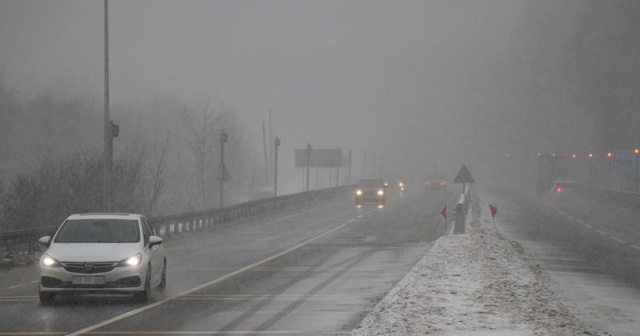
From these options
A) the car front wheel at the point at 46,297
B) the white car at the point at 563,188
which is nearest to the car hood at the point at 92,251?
the car front wheel at the point at 46,297

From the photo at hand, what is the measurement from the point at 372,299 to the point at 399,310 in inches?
120

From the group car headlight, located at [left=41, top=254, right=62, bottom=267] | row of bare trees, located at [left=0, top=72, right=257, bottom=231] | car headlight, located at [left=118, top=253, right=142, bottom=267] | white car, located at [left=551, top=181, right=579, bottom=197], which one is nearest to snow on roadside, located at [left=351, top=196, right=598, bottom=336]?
car headlight, located at [left=118, top=253, right=142, bottom=267]

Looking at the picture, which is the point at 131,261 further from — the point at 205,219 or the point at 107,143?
the point at 205,219

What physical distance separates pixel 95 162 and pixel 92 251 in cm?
2977

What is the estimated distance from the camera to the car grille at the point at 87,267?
618 inches

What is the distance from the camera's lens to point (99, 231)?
17359mm

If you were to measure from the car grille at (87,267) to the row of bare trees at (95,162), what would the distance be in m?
23.9

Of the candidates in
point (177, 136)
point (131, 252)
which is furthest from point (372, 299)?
point (177, 136)

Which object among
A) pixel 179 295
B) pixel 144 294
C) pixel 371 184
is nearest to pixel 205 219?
pixel 179 295

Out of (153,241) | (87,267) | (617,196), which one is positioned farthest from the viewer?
(617,196)

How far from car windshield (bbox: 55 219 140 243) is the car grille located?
1258 mm

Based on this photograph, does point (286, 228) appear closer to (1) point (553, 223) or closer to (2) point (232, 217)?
(2) point (232, 217)

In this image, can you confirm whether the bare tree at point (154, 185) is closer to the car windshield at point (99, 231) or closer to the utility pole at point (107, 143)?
the utility pole at point (107, 143)

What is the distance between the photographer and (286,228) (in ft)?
140
